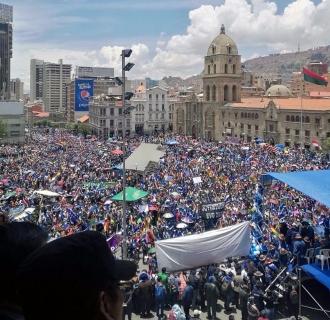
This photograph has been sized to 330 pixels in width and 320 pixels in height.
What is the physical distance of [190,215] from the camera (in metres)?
21.0

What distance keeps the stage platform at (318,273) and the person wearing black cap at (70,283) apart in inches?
441

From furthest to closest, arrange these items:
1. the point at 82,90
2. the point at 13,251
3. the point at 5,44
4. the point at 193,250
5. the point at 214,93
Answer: the point at 5,44 → the point at 82,90 → the point at 214,93 → the point at 193,250 → the point at 13,251

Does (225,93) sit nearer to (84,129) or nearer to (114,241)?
(84,129)

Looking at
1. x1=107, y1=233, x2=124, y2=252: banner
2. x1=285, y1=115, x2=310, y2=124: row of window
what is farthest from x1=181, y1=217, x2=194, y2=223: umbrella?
x1=285, y1=115, x2=310, y2=124: row of window

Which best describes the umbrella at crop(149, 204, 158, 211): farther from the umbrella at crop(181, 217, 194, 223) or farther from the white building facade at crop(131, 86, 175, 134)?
the white building facade at crop(131, 86, 175, 134)

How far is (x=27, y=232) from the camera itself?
2359 mm

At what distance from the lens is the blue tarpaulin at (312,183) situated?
13938mm

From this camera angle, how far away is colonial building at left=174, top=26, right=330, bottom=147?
65250 mm

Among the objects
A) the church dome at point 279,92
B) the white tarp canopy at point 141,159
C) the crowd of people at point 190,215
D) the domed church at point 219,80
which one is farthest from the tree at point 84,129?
the white tarp canopy at point 141,159

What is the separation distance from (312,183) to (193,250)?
4812mm

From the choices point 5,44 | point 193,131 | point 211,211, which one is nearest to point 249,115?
point 193,131

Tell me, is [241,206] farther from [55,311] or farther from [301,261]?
[55,311]

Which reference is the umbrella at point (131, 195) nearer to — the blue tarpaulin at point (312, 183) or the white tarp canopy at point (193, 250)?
the blue tarpaulin at point (312, 183)

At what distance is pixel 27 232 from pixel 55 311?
67cm
